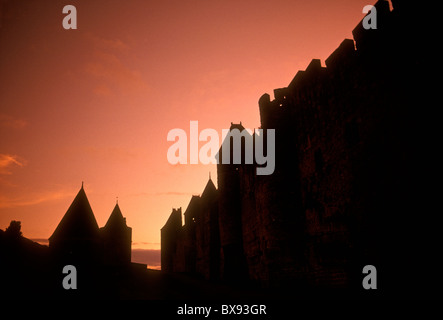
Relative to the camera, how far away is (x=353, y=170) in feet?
28.4

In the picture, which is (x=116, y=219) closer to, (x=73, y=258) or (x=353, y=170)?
(x=73, y=258)

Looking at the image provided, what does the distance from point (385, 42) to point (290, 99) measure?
17.9 ft

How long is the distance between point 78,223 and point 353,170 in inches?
825

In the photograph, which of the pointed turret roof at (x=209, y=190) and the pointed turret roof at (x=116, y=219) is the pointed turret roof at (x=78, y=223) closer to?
the pointed turret roof at (x=209, y=190)

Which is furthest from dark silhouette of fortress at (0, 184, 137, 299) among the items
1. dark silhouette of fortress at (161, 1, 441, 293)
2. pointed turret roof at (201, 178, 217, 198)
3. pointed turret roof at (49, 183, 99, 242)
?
pointed turret roof at (201, 178, 217, 198)

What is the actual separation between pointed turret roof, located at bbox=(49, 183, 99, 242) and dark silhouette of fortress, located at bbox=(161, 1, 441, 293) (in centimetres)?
1369

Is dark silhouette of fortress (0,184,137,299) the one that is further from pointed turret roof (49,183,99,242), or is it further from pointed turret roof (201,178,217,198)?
pointed turret roof (201,178,217,198)

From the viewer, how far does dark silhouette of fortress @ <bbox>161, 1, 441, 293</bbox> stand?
259 inches

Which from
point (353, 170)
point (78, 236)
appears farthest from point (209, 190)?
point (353, 170)

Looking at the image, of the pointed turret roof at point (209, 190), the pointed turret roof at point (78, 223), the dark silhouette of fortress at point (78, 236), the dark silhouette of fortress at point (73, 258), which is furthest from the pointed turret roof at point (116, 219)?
the pointed turret roof at point (209, 190)

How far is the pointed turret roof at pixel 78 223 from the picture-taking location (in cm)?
2212

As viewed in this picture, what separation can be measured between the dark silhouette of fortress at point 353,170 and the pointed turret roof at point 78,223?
13686mm

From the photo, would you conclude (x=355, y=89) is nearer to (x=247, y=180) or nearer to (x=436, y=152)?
(x=436, y=152)

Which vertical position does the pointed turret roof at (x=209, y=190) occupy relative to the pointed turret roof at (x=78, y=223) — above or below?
above
